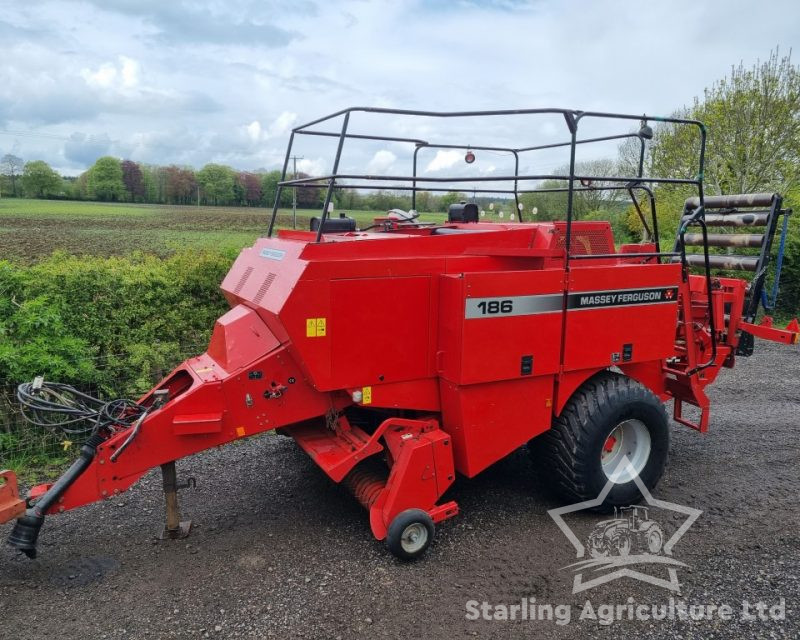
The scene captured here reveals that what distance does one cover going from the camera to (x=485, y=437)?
4.02 meters

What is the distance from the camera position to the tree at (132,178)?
34.1m

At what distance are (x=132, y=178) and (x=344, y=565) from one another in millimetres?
35625

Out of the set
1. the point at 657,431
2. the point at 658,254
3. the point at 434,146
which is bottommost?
the point at 657,431

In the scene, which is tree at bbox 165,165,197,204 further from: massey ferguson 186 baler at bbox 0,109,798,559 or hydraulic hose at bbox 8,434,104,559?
hydraulic hose at bbox 8,434,104,559

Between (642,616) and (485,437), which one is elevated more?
(485,437)

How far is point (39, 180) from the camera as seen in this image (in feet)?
115

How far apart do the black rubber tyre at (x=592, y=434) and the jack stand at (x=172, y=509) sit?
98.5 inches

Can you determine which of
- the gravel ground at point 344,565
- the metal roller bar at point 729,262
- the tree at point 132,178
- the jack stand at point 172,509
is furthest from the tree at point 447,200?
the tree at point 132,178

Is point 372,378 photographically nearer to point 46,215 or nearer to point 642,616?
point 642,616

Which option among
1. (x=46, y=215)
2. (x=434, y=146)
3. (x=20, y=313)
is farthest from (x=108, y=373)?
(x=46, y=215)

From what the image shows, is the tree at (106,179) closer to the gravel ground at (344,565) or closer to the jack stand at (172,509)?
the gravel ground at (344,565)

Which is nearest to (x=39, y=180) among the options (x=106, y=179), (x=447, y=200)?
(x=106, y=179)

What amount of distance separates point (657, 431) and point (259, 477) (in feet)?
10.2

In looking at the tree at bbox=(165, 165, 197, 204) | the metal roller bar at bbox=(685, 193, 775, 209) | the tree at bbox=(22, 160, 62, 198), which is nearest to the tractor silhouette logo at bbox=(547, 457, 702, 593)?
the metal roller bar at bbox=(685, 193, 775, 209)
